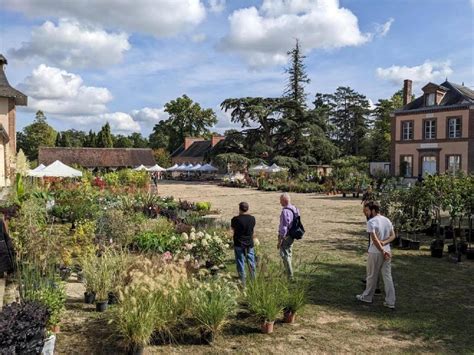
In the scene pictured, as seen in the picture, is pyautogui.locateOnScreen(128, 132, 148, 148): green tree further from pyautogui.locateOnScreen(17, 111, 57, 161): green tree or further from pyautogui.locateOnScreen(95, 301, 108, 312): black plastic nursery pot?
pyautogui.locateOnScreen(95, 301, 108, 312): black plastic nursery pot

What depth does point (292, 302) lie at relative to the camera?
5957 mm

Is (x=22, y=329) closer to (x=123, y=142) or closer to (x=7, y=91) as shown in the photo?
(x=7, y=91)

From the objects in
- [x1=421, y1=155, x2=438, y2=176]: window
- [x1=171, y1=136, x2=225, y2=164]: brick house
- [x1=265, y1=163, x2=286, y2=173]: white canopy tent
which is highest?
[x1=171, y1=136, x2=225, y2=164]: brick house

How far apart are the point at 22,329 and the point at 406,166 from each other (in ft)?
142

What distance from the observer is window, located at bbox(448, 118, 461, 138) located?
38.5 meters

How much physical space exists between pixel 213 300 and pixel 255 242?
9.43ft

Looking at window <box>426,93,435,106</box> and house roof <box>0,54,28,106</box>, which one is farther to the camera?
window <box>426,93,435,106</box>

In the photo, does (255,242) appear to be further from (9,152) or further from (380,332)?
(9,152)

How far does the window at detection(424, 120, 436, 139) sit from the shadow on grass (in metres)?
33.8

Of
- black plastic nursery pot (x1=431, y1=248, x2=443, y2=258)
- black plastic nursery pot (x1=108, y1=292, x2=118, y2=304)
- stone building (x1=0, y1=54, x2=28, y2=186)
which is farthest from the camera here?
stone building (x1=0, y1=54, x2=28, y2=186)

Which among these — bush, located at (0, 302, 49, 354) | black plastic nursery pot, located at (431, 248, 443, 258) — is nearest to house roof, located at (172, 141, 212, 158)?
black plastic nursery pot, located at (431, 248, 443, 258)

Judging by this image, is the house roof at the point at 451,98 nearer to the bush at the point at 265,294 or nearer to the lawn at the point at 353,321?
the lawn at the point at 353,321

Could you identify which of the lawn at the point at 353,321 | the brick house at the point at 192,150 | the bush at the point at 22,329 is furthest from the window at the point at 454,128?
the bush at the point at 22,329

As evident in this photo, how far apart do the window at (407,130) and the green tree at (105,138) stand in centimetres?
5341
